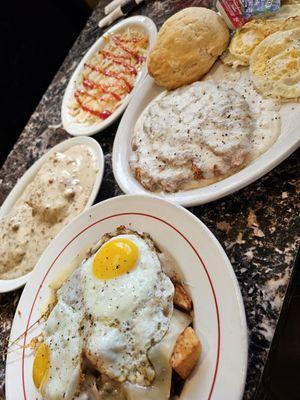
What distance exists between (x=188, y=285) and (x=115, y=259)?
0.28 meters

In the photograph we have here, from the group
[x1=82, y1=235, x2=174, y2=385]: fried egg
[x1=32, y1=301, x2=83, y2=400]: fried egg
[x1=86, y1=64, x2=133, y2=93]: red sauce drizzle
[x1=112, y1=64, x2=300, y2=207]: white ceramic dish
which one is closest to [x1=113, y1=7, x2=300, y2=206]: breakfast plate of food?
[x1=112, y1=64, x2=300, y2=207]: white ceramic dish

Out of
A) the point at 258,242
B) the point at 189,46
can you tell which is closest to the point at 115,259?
the point at 258,242

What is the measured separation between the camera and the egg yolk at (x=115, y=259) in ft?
4.80

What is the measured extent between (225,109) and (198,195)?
16.0 inches

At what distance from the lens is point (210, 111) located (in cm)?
180

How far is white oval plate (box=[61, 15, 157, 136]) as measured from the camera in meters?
2.37

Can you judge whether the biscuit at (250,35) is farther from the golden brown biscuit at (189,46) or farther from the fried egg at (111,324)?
the fried egg at (111,324)

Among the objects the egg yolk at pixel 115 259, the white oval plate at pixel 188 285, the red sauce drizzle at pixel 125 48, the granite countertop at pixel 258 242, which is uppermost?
the egg yolk at pixel 115 259

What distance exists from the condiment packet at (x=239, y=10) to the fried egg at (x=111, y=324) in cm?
123

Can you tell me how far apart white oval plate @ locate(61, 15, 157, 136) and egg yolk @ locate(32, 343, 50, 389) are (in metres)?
1.27

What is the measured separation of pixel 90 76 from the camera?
282cm

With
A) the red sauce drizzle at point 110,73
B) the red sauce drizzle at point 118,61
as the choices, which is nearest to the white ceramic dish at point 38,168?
the red sauce drizzle at point 110,73

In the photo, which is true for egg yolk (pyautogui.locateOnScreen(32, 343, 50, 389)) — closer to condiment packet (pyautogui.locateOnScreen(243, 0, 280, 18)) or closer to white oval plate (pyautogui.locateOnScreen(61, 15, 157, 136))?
white oval plate (pyautogui.locateOnScreen(61, 15, 157, 136))

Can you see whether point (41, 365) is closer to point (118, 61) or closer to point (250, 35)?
point (250, 35)
